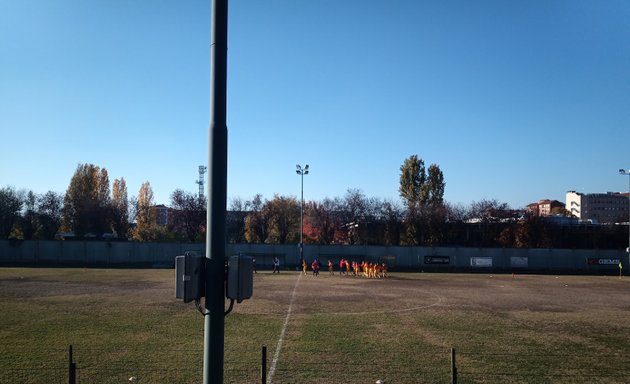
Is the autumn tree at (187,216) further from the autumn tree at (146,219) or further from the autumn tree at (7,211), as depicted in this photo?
the autumn tree at (7,211)

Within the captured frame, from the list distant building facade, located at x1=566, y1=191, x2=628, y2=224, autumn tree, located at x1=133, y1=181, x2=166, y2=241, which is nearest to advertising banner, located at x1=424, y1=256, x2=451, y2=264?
autumn tree, located at x1=133, y1=181, x2=166, y2=241

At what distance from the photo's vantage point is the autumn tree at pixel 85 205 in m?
81.5

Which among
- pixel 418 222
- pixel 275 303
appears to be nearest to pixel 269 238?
pixel 418 222

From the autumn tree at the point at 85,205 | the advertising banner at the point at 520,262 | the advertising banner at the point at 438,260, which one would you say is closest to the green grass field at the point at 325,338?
the advertising banner at the point at 438,260

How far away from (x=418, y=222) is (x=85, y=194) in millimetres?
55022

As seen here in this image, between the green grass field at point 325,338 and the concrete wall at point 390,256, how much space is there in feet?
113

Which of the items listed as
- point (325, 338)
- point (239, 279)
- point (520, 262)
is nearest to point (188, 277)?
point (239, 279)

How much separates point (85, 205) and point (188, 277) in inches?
3296

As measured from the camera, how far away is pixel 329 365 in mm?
12289

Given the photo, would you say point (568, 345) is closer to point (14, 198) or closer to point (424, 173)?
point (424, 173)

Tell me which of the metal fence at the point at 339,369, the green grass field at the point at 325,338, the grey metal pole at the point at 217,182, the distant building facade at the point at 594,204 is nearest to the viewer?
the grey metal pole at the point at 217,182

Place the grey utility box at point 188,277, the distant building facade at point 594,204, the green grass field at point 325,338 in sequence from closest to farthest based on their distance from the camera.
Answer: the grey utility box at point 188,277 < the green grass field at point 325,338 < the distant building facade at point 594,204

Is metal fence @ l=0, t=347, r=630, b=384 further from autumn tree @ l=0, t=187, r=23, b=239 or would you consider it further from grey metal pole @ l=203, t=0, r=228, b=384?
autumn tree @ l=0, t=187, r=23, b=239

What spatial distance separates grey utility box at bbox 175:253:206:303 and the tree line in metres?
76.0
